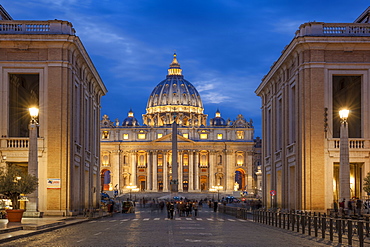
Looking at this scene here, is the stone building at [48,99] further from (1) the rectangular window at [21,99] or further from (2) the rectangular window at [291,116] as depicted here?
(2) the rectangular window at [291,116]

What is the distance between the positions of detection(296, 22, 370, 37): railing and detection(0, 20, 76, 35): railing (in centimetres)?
1731

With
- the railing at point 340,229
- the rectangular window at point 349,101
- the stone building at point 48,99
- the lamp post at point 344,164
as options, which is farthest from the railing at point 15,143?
the lamp post at point 344,164

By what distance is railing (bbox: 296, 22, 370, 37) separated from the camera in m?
51.2

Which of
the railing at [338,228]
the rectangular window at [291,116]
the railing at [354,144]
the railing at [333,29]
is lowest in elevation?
the railing at [338,228]

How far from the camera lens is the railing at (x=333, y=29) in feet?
168

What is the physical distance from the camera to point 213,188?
19112 cm

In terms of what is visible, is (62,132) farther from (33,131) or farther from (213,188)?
(213,188)

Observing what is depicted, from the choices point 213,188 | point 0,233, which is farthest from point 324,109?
point 213,188

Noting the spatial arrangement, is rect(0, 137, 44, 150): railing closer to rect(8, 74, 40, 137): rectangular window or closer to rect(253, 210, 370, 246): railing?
rect(8, 74, 40, 137): rectangular window

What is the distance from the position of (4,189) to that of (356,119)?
93.5ft

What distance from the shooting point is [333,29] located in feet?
170

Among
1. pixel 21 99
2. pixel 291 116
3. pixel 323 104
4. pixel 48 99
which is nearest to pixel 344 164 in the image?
pixel 323 104

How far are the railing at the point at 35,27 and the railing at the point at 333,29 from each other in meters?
17.3

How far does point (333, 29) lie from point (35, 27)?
71.9ft
